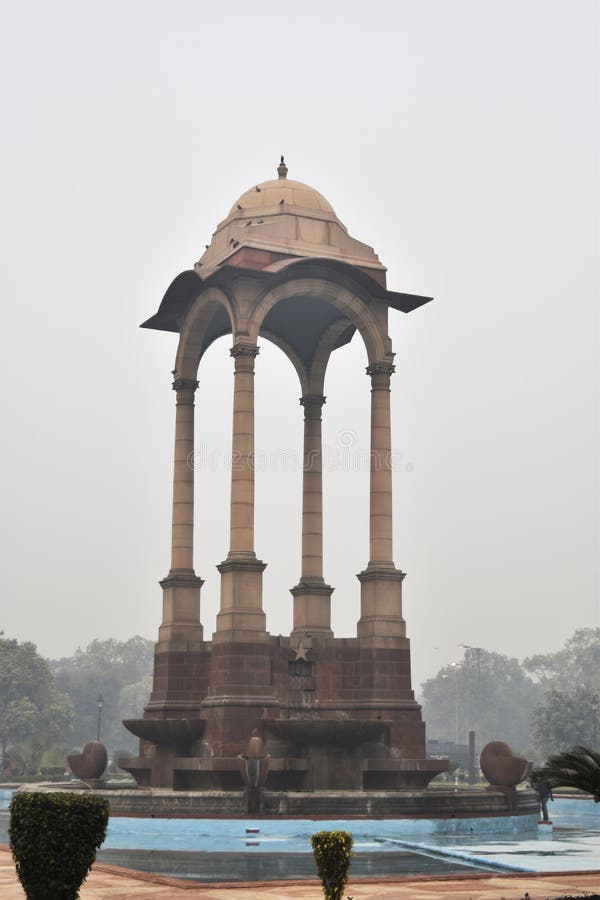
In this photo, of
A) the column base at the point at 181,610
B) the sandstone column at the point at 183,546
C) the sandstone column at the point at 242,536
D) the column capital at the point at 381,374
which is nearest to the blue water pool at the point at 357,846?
the sandstone column at the point at 242,536

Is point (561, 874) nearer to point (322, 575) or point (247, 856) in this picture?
point (247, 856)

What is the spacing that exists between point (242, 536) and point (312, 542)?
5.62m

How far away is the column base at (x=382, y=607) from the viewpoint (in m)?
36.8

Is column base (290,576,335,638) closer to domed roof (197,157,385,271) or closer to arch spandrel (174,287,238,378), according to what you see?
arch spandrel (174,287,238,378)

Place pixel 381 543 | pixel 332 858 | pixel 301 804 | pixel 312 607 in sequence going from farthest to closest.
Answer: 1. pixel 312 607
2. pixel 381 543
3. pixel 301 804
4. pixel 332 858

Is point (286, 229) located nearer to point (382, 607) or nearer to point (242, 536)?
point (242, 536)

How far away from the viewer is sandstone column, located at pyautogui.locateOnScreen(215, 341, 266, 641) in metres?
35.1

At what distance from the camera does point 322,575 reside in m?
41.0

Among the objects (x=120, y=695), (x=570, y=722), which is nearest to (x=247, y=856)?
Result: (x=570, y=722)

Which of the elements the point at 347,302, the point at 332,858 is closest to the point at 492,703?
the point at 347,302

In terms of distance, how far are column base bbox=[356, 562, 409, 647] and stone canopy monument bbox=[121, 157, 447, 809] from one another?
53mm

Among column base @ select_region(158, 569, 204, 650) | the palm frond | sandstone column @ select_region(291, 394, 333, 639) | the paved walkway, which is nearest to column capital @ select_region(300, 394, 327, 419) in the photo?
sandstone column @ select_region(291, 394, 333, 639)


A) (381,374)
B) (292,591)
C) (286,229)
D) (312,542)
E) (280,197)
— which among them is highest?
(280,197)

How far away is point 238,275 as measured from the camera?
122ft
